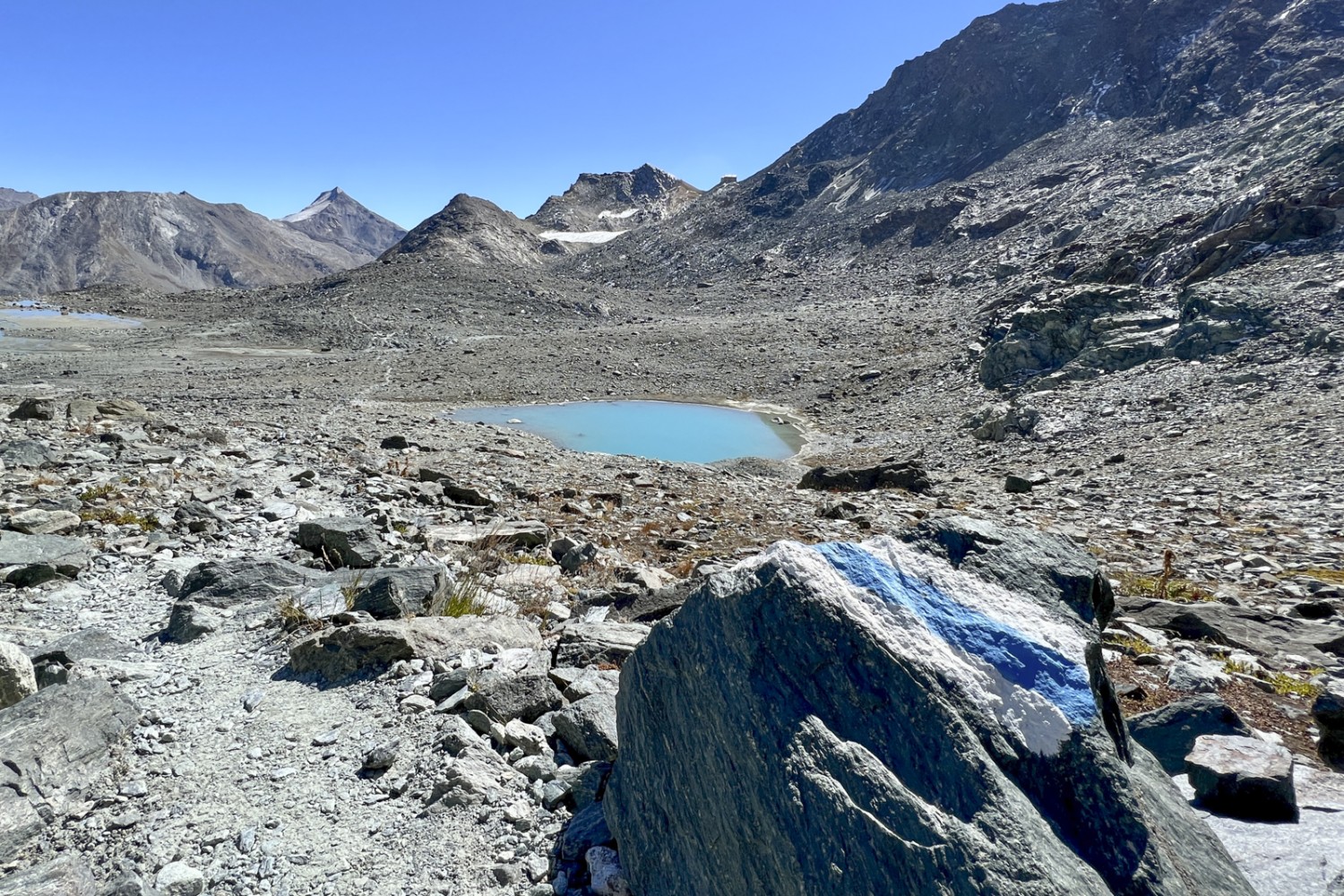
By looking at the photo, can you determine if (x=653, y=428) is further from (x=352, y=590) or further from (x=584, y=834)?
(x=584, y=834)

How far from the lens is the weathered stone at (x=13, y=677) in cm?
420

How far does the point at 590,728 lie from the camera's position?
4.05 m

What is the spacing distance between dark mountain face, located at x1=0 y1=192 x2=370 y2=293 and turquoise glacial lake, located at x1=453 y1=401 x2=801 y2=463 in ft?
468

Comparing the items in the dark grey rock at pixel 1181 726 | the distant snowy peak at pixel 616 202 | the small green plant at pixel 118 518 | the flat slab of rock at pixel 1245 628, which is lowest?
the flat slab of rock at pixel 1245 628

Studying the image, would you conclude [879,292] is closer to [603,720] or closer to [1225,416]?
[1225,416]

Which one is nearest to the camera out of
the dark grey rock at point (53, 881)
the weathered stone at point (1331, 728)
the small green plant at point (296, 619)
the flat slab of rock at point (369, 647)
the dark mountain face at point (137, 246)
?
the dark grey rock at point (53, 881)

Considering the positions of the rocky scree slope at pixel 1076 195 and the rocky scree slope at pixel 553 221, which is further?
the rocky scree slope at pixel 553 221

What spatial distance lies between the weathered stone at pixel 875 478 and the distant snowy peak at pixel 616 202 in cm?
8619

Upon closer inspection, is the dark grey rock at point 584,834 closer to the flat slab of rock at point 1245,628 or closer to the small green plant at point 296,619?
the small green plant at point 296,619

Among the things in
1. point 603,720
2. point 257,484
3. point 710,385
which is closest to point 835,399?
point 710,385

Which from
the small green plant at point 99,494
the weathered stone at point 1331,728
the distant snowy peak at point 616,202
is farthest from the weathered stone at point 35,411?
the distant snowy peak at point 616,202

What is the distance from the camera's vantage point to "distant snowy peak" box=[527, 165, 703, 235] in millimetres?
98875

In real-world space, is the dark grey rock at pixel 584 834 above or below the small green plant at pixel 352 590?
below

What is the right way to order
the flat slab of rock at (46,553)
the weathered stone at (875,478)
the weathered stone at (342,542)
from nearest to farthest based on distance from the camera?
the flat slab of rock at (46,553), the weathered stone at (342,542), the weathered stone at (875,478)
